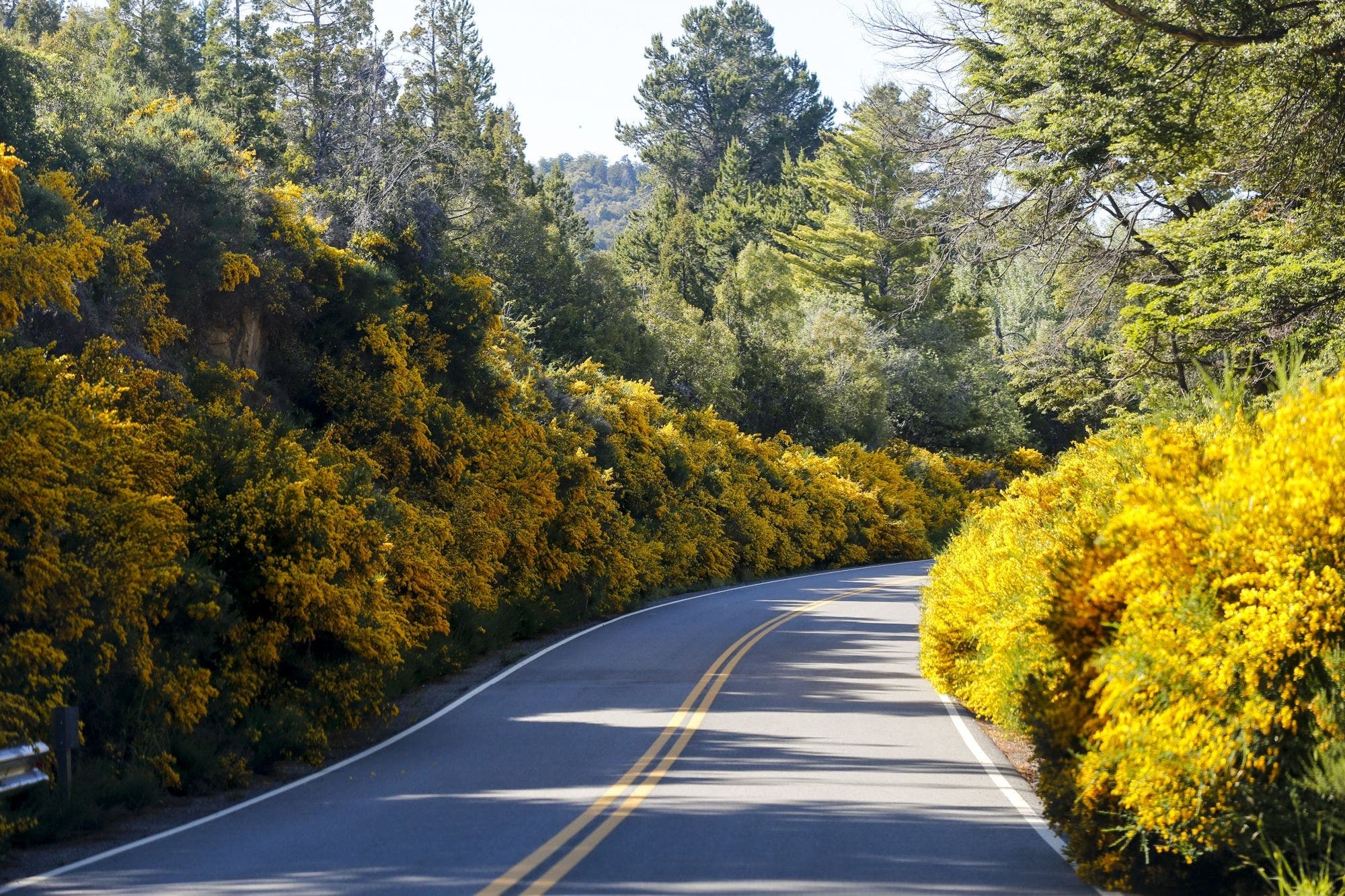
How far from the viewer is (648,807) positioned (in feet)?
34.6

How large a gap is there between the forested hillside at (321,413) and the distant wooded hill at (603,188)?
306 ft

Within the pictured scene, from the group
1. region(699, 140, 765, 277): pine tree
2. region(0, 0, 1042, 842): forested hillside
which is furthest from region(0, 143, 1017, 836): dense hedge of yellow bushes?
region(699, 140, 765, 277): pine tree

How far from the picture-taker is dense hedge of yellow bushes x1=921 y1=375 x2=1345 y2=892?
7055 millimetres

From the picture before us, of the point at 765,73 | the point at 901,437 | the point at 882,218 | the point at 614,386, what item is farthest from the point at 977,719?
the point at 765,73

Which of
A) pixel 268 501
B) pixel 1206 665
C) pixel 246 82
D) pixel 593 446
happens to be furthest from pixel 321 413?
pixel 246 82

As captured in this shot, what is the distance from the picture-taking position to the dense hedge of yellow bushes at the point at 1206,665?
705cm

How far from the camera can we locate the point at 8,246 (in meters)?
12.9

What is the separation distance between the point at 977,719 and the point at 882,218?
186 ft

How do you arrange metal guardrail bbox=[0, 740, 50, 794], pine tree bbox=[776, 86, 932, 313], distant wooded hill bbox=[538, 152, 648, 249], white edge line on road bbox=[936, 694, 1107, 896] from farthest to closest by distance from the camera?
distant wooded hill bbox=[538, 152, 648, 249] → pine tree bbox=[776, 86, 932, 313] → metal guardrail bbox=[0, 740, 50, 794] → white edge line on road bbox=[936, 694, 1107, 896]

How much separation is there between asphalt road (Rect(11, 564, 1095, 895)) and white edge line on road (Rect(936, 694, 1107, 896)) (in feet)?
0.18

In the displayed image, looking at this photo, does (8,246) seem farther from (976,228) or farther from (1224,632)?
(976,228)

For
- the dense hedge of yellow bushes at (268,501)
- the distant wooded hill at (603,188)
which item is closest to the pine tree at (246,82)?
the dense hedge of yellow bushes at (268,501)

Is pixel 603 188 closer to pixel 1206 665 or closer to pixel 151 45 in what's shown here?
pixel 151 45

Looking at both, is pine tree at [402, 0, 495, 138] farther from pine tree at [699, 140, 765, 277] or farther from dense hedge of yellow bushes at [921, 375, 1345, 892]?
dense hedge of yellow bushes at [921, 375, 1345, 892]
